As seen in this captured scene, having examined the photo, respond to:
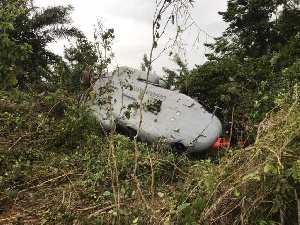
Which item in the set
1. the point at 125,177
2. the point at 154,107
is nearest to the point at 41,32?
the point at 154,107

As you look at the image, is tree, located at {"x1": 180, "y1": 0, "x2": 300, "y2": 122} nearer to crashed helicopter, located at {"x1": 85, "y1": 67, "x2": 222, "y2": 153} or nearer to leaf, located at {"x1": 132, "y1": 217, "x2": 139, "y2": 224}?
crashed helicopter, located at {"x1": 85, "y1": 67, "x2": 222, "y2": 153}

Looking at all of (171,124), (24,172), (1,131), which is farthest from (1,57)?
(171,124)

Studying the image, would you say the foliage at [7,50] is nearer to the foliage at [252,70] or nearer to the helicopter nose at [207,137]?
the foliage at [252,70]

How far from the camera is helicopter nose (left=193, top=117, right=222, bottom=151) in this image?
599 cm

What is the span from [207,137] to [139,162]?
228 centimetres

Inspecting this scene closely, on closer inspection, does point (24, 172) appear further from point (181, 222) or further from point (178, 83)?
point (178, 83)

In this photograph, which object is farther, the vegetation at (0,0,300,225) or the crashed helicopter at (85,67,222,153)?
the crashed helicopter at (85,67,222,153)

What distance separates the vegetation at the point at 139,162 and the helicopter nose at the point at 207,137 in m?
0.35

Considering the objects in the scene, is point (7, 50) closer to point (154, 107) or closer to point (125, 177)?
point (125, 177)

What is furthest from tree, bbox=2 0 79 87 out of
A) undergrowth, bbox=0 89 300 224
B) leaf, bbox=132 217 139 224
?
leaf, bbox=132 217 139 224

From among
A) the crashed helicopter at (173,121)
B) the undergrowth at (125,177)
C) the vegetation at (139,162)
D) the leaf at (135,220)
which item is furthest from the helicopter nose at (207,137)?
the leaf at (135,220)

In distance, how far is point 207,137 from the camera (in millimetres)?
6051

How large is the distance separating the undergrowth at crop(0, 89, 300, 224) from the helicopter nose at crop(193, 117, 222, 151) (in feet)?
2.73

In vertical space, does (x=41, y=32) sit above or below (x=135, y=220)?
above
